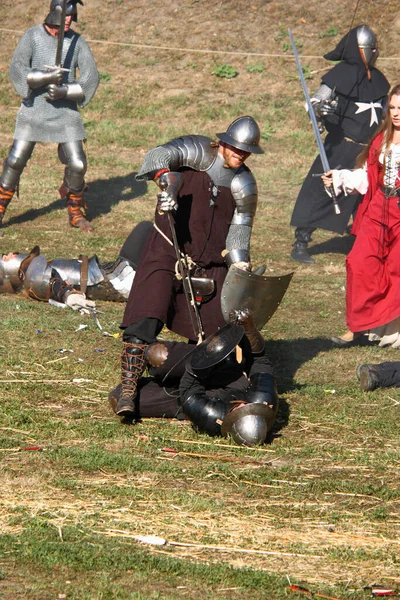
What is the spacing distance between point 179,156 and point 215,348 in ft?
3.60

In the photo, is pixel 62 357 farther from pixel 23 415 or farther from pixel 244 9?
pixel 244 9

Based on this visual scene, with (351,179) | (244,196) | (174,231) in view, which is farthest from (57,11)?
(174,231)

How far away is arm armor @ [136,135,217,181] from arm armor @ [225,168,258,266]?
8.3 inches

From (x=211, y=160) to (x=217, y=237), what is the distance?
1.49 ft

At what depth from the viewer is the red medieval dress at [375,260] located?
6.72 metres

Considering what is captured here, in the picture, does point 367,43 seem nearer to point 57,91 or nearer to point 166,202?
point 57,91

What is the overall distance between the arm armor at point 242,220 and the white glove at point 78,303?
6.96 feet

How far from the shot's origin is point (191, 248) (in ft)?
18.6

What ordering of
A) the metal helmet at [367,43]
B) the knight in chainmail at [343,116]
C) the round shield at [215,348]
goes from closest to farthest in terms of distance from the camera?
the round shield at [215,348] → the metal helmet at [367,43] → the knight in chainmail at [343,116]

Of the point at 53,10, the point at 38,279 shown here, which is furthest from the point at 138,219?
the point at 38,279

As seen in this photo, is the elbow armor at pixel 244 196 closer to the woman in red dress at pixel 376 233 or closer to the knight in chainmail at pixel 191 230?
the knight in chainmail at pixel 191 230

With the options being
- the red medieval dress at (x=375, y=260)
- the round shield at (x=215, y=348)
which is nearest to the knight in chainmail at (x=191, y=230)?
the round shield at (x=215, y=348)

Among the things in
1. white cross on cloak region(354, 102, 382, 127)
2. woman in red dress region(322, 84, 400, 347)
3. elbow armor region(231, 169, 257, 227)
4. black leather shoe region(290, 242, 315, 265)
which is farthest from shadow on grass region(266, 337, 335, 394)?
white cross on cloak region(354, 102, 382, 127)

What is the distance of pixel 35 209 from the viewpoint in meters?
11.1
